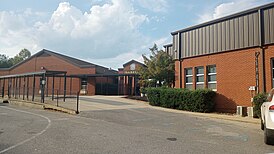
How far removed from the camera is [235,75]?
1766cm

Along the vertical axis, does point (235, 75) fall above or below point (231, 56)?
below

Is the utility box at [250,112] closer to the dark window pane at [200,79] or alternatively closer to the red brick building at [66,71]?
the dark window pane at [200,79]

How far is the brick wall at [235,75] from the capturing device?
16.6 m

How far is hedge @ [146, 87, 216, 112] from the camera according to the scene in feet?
58.5

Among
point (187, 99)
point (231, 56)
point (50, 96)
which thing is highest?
point (231, 56)

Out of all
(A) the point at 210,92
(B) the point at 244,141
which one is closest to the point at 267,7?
(A) the point at 210,92

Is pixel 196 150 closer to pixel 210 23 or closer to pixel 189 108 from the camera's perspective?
pixel 189 108

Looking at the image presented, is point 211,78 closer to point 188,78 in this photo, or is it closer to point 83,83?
point 188,78

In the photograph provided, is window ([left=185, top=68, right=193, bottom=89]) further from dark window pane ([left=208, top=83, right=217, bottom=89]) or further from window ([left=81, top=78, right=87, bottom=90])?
window ([left=81, top=78, right=87, bottom=90])

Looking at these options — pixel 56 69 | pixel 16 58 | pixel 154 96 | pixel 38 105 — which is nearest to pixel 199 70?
pixel 154 96

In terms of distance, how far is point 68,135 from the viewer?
9328 mm

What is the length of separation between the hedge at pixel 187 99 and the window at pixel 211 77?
95 centimetres

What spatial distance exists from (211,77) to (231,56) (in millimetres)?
2311

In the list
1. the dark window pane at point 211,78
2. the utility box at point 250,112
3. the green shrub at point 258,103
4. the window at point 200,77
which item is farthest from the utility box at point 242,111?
the window at point 200,77
